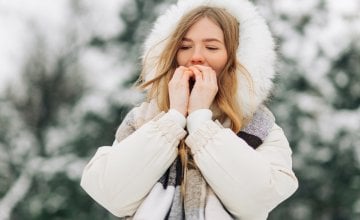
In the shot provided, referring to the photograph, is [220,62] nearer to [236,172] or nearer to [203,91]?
→ [203,91]

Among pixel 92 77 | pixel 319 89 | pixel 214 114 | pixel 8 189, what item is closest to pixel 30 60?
pixel 92 77

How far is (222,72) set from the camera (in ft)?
6.95

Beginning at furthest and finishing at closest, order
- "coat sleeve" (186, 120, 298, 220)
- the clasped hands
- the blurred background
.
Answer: the blurred background → the clasped hands → "coat sleeve" (186, 120, 298, 220)

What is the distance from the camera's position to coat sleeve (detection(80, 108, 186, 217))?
1950 mm

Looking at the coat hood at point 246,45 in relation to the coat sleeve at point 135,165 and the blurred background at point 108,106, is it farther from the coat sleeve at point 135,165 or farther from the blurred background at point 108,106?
the blurred background at point 108,106

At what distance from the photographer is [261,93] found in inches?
84.0

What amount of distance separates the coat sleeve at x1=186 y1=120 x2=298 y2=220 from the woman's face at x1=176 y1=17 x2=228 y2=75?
179 mm

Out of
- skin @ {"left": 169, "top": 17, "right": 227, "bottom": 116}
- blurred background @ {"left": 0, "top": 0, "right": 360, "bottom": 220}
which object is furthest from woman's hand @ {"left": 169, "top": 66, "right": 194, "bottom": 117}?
blurred background @ {"left": 0, "top": 0, "right": 360, "bottom": 220}

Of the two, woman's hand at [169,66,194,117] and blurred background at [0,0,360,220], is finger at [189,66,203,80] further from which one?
blurred background at [0,0,360,220]

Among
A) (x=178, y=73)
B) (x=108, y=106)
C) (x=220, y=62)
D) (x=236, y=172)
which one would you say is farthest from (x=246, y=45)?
(x=108, y=106)

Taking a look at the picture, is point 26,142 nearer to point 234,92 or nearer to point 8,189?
point 8,189

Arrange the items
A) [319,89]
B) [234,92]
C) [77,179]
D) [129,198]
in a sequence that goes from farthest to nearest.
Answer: [319,89] < [77,179] < [234,92] < [129,198]

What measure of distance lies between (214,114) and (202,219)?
0.89 feet

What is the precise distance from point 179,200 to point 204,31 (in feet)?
1.31
